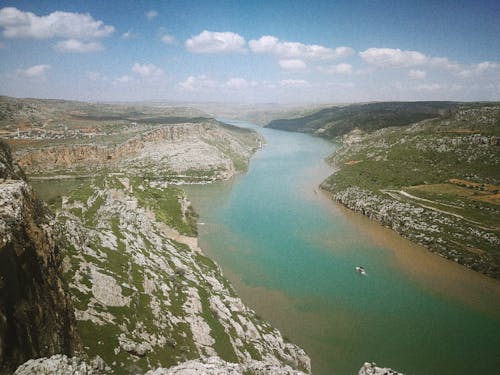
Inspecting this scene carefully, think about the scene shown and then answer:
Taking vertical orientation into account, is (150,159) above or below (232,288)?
above

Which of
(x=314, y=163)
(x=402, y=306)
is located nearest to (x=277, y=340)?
(x=402, y=306)

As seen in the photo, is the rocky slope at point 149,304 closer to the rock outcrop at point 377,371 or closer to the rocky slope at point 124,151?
the rock outcrop at point 377,371

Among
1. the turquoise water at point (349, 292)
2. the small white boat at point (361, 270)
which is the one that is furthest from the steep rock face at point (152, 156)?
the small white boat at point (361, 270)

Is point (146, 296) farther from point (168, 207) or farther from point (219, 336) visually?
point (168, 207)

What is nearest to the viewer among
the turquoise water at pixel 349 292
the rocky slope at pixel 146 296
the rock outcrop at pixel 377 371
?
the rocky slope at pixel 146 296

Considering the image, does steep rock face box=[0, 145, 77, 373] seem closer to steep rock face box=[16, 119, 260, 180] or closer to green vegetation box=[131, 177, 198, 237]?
green vegetation box=[131, 177, 198, 237]

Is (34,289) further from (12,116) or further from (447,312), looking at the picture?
(12,116)

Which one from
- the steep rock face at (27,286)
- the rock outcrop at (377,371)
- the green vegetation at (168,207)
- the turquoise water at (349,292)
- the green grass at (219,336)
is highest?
the steep rock face at (27,286)
